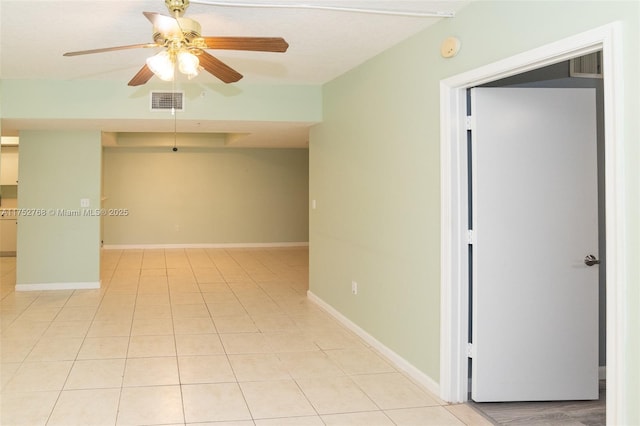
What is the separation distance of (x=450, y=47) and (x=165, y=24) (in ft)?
5.38

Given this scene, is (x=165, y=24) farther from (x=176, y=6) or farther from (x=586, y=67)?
(x=586, y=67)

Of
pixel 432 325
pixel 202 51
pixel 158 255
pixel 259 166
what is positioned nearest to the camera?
pixel 202 51

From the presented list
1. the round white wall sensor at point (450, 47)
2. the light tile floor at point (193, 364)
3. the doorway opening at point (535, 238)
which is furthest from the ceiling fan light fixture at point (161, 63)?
the light tile floor at point (193, 364)

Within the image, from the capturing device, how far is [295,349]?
173 inches

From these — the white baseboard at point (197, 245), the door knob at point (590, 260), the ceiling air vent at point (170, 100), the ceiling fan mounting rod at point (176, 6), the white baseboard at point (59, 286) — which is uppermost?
the ceiling air vent at point (170, 100)

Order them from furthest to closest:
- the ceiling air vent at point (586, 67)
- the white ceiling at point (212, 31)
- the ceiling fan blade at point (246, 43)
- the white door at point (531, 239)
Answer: the ceiling air vent at point (586, 67) < the white door at point (531, 239) < the white ceiling at point (212, 31) < the ceiling fan blade at point (246, 43)

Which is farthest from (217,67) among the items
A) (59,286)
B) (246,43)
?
(59,286)

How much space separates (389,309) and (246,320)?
173 cm

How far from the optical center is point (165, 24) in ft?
8.54

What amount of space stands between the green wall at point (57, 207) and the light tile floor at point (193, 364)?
337mm

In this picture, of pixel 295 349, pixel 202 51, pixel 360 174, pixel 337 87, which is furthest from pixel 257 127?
pixel 202 51

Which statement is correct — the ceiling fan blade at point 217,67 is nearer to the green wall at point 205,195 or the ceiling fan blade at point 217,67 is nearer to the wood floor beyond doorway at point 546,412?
the wood floor beyond doorway at point 546,412

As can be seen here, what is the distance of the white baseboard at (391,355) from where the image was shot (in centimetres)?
354

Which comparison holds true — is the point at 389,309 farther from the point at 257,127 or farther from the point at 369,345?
the point at 257,127
